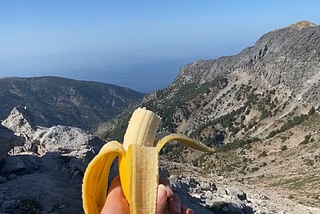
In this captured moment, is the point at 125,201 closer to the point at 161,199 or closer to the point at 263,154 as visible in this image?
the point at 161,199

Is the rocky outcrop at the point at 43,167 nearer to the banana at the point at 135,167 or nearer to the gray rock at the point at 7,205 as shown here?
the gray rock at the point at 7,205

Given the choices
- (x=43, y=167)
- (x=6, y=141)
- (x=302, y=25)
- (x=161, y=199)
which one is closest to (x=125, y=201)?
(x=161, y=199)

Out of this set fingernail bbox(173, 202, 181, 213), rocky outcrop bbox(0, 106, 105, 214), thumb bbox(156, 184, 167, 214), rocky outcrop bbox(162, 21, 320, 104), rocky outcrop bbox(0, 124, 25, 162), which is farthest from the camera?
rocky outcrop bbox(162, 21, 320, 104)

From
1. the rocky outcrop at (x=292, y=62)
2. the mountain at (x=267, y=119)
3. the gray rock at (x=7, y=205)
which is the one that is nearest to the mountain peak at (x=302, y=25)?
the rocky outcrop at (x=292, y=62)

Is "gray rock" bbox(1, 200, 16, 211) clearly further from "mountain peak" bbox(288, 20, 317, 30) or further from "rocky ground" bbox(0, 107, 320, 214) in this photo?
"mountain peak" bbox(288, 20, 317, 30)

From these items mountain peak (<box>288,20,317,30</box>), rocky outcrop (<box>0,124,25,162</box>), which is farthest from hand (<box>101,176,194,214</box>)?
mountain peak (<box>288,20,317,30</box>)

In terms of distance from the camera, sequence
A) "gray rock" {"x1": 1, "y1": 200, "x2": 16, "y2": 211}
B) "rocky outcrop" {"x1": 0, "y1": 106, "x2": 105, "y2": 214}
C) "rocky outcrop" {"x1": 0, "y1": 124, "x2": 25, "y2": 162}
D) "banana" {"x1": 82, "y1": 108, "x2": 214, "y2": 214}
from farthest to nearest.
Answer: "rocky outcrop" {"x1": 0, "y1": 124, "x2": 25, "y2": 162}, "rocky outcrop" {"x1": 0, "y1": 106, "x2": 105, "y2": 214}, "gray rock" {"x1": 1, "y1": 200, "x2": 16, "y2": 211}, "banana" {"x1": 82, "y1": 108, "x2": 214, "y2": 214}
